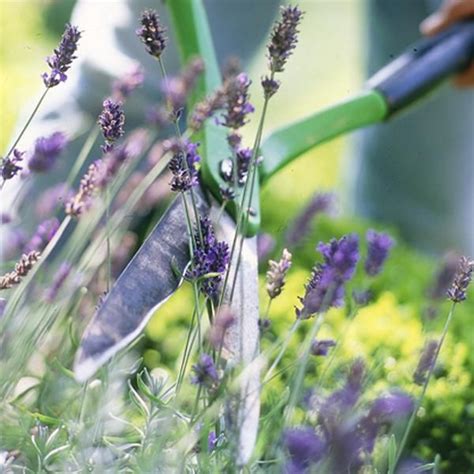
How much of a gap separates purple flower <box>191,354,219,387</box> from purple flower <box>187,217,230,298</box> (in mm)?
112

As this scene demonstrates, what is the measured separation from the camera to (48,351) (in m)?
1.63

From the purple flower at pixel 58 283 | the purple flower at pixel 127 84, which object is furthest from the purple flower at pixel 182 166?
the purple flower at pixel 58 283

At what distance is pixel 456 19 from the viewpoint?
2.51 meters

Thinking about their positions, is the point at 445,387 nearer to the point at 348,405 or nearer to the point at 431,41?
the point at 431,41

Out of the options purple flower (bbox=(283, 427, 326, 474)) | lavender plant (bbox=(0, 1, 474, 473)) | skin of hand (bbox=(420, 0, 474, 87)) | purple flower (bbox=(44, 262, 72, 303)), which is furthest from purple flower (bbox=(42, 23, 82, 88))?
skin of hand (bbox=(420, 0, 474, 87))

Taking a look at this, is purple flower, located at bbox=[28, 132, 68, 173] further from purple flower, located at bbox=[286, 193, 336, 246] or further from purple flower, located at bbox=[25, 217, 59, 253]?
purple flower, located at bbox=[286, 193, 336, 246]

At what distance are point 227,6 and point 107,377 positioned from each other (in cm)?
186

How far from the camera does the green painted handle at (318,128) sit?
1.77 meters

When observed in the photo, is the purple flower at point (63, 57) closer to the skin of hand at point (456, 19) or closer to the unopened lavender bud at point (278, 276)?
the unopened lavender bud at point (278, 276)

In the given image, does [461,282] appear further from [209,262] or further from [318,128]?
[318,128]

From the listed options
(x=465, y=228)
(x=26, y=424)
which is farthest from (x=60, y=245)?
(x=465, y=228)

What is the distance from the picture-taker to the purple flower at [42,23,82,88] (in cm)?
125

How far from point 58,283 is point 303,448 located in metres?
0.53

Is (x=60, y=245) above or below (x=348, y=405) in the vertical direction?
above
